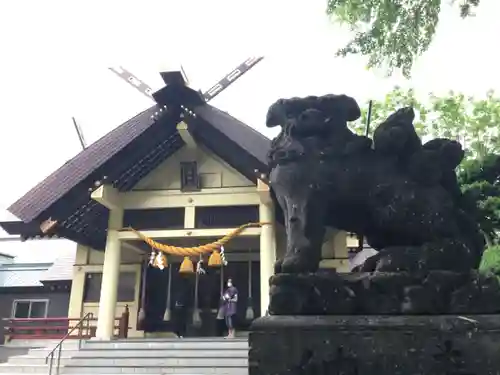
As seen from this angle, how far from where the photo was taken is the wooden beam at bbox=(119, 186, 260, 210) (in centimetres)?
1177

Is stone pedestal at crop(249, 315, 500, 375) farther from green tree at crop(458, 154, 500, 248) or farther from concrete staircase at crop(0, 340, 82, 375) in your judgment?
concrete staircase at crop(0, 340, 82, 375)

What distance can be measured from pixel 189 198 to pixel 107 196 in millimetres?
1962

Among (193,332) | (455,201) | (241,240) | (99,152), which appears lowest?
(193,332)

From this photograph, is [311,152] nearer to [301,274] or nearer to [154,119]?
[301,274]

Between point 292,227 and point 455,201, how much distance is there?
3.66ft

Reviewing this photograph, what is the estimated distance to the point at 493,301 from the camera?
8.48 feet

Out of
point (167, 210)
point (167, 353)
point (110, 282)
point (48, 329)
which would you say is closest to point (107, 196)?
point (167, 210)

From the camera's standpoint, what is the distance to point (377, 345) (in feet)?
8.13

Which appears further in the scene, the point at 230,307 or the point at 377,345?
the point at 230,307

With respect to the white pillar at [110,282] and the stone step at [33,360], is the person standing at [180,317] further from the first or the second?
the stone step at [33,360]

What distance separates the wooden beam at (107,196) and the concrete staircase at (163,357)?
3.24m

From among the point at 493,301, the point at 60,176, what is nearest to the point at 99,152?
the point at 60,176

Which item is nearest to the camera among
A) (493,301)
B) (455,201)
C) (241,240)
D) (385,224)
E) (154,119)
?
(493,301)

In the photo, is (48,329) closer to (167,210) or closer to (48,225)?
(48,225)
